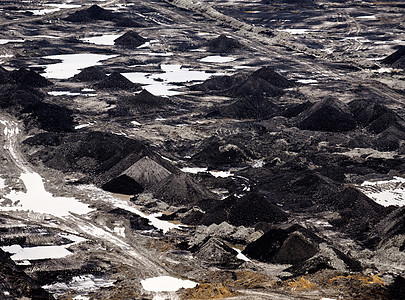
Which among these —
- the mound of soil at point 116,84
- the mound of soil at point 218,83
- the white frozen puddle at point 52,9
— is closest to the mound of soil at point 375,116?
the mound of soil at point 218,83

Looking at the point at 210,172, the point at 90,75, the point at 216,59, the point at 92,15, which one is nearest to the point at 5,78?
the point at 90,75

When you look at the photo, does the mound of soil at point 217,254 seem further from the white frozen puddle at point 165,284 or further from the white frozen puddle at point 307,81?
the white frozen puddle at point 307,81

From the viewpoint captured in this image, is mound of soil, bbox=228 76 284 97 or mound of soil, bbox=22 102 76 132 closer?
mound of soil, bbox=22 102 76 132

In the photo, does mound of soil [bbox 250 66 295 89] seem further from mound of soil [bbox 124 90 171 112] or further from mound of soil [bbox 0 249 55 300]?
mound of soil [bbox 0 249 55 300]

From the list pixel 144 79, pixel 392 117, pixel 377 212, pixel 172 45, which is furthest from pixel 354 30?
pixel 377 212

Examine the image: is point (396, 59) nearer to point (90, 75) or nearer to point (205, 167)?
point (90, 75)

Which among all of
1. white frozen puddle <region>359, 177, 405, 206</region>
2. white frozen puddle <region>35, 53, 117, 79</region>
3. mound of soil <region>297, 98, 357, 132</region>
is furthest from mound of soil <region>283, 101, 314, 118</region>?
white frozen puddle <region>35, 53, 117, 79</region>

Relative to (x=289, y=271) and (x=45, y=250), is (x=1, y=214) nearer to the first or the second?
(x=45, y=250)
